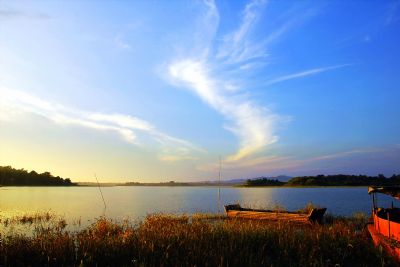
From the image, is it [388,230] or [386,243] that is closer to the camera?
[386,243]

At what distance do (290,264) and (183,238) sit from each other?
11.6 ft

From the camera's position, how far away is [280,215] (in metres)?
24.4

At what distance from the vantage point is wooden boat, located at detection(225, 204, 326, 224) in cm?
2303

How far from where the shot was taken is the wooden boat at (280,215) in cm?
2303

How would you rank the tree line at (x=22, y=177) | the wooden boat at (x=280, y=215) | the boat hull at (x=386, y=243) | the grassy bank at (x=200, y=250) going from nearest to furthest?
the grassy bank at (x=200, y=250)
the boat hull at (x=386, y=243)
the wooden boat at (x=280, y=215)
the tree line at (x=22, y=177)

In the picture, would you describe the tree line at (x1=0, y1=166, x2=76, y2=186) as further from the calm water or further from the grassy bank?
the grassy bank

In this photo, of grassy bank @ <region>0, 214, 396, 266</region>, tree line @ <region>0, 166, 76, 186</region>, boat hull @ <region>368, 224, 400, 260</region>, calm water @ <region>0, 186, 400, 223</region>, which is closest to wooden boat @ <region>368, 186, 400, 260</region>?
boat hull @ <region>368, 224, 400, 260</region>

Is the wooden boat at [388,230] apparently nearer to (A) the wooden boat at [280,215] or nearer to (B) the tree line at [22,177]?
(A) the wooden boat at [280,215]

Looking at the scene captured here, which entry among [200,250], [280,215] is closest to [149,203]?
[280,215]

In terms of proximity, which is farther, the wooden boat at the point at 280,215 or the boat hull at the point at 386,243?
the wooden boat at the point at 280,215

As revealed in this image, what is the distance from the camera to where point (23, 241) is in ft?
40.3

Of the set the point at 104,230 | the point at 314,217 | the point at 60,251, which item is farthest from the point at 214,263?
the point at 314,217

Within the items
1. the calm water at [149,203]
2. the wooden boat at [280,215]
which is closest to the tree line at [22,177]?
the calm water at [149,203]

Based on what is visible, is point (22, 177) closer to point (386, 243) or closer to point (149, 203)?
point (149, 203)
